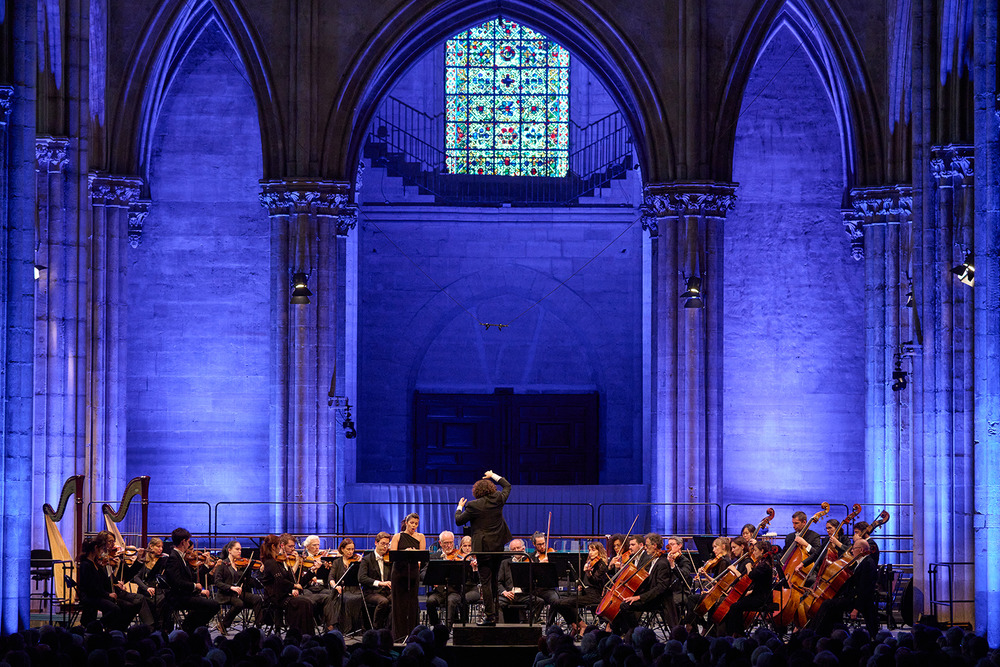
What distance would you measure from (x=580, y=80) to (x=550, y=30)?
5.80m

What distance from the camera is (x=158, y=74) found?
26.2m

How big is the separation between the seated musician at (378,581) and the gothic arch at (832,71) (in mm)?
10697

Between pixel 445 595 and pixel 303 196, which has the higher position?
pixel 303 196

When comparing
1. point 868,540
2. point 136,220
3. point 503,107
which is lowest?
→ point 868,540

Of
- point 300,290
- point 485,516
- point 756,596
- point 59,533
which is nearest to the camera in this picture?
point 756,596

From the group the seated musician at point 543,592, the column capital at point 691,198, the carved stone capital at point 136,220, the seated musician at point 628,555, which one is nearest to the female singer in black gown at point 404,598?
the seated musician at point 543,592

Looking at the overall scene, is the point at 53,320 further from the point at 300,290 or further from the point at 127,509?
the point at 300,290

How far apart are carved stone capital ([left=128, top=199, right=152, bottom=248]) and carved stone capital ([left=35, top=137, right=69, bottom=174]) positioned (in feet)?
23.4

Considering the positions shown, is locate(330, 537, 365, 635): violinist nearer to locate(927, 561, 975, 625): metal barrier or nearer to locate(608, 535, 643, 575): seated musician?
locate(608, 535, 643, 575): seated musician

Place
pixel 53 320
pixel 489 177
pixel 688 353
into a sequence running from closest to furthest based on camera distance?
pixel 53 320 → pixel 688 353 → pixel 489 177

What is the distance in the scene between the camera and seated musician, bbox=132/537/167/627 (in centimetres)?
1708

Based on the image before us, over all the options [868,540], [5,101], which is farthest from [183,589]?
[868,540]

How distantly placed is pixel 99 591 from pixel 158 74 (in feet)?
40.1

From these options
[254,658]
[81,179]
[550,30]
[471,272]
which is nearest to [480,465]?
[471,272]
